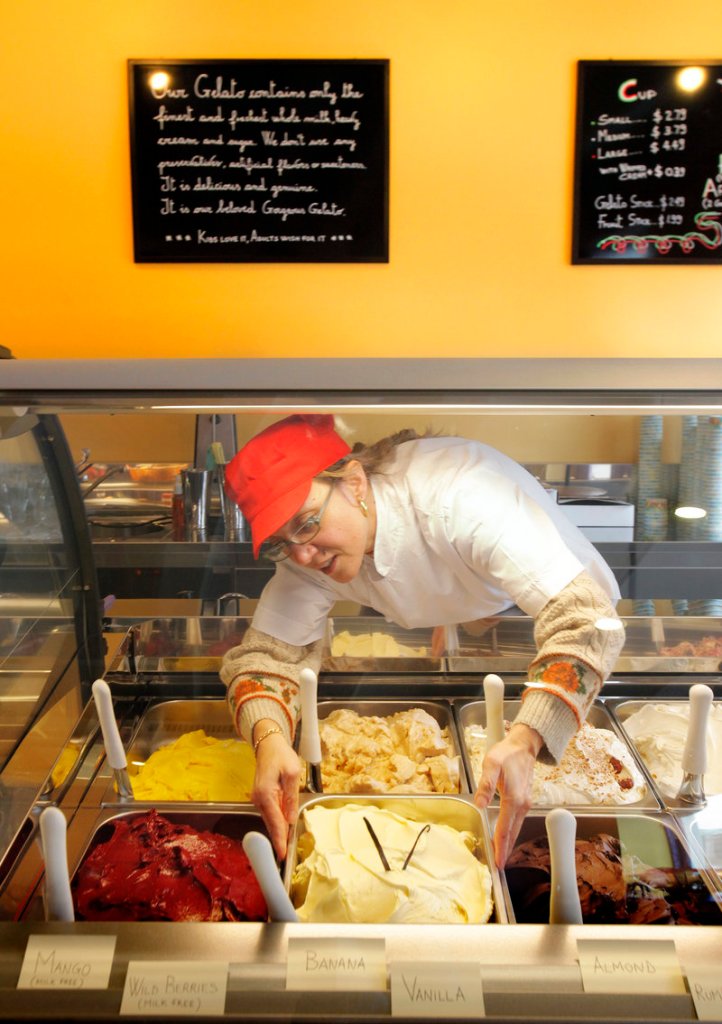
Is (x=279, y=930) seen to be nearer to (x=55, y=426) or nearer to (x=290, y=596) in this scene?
(x=290, y=596)

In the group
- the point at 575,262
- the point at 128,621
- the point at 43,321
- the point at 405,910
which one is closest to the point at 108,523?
the point at 128,621

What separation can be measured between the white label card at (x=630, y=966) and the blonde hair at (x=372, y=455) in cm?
82

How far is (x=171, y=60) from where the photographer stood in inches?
90.4

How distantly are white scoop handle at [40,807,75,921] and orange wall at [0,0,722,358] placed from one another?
1491mm

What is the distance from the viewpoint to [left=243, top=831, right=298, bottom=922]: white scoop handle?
1.29 meters

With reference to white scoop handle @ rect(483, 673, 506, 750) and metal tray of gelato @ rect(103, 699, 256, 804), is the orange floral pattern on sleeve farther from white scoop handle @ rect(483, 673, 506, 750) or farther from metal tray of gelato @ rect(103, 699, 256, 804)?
metal tray of gelato @ rect(103, 699, 256, 804)

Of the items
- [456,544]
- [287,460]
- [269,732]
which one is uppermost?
[287,460]

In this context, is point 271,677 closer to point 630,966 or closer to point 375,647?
point 375,647

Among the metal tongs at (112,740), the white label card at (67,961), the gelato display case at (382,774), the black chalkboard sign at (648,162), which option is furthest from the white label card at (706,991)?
the black chalkboard sign at (648,162)

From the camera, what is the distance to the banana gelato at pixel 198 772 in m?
1.66

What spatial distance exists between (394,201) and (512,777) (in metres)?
1.59

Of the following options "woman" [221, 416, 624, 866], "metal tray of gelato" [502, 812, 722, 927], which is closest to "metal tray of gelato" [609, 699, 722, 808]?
"metal tray of gelato" [502, 812, 722, 927]

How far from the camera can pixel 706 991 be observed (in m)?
1.24

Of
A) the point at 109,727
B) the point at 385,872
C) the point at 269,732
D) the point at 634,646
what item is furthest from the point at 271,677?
the point at 634,646
